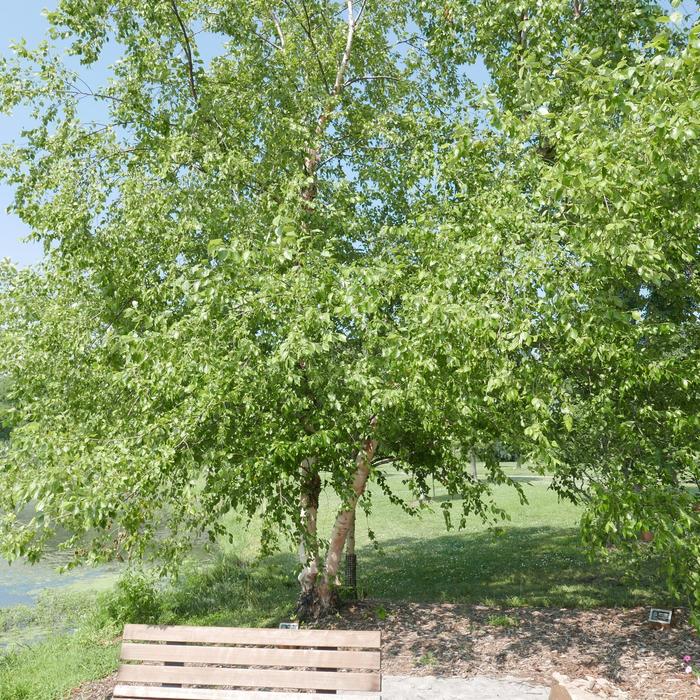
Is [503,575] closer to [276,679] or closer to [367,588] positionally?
[367,588]

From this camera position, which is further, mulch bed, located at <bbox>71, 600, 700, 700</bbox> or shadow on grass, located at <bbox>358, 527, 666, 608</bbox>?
shadow on grass, located at <bbox>358, 527, 666, 608</bbox>

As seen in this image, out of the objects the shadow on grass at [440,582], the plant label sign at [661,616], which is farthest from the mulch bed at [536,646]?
the shadow on grass at [440,582]

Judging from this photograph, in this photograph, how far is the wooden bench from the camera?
451 cm

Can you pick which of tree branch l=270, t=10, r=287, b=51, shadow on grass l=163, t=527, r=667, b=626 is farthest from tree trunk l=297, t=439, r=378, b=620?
tree branch l=270, t=10, r=287, b=51

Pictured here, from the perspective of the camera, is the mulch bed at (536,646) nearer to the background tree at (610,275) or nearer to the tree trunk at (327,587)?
the tree trunk at (327,587)

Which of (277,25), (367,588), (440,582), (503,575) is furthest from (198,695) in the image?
(277,25)

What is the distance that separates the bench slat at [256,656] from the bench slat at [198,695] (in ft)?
0.60

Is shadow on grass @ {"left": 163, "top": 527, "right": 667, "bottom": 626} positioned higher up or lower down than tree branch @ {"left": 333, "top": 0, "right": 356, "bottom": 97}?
lower down

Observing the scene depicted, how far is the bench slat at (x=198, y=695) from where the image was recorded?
173 inches

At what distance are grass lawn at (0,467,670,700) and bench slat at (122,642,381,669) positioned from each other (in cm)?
178

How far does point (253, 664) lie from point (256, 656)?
0.21 feet

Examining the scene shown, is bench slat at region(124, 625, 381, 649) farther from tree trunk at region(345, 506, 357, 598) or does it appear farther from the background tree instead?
tree trunk at region(345, 506, 357, 598)

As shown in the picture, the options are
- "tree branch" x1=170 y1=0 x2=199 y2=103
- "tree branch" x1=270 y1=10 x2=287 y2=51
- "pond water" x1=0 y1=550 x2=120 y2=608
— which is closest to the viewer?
"tree branch" x1=170 y1=0 x2=199 y2=103

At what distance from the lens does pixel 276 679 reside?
14.8 feet
